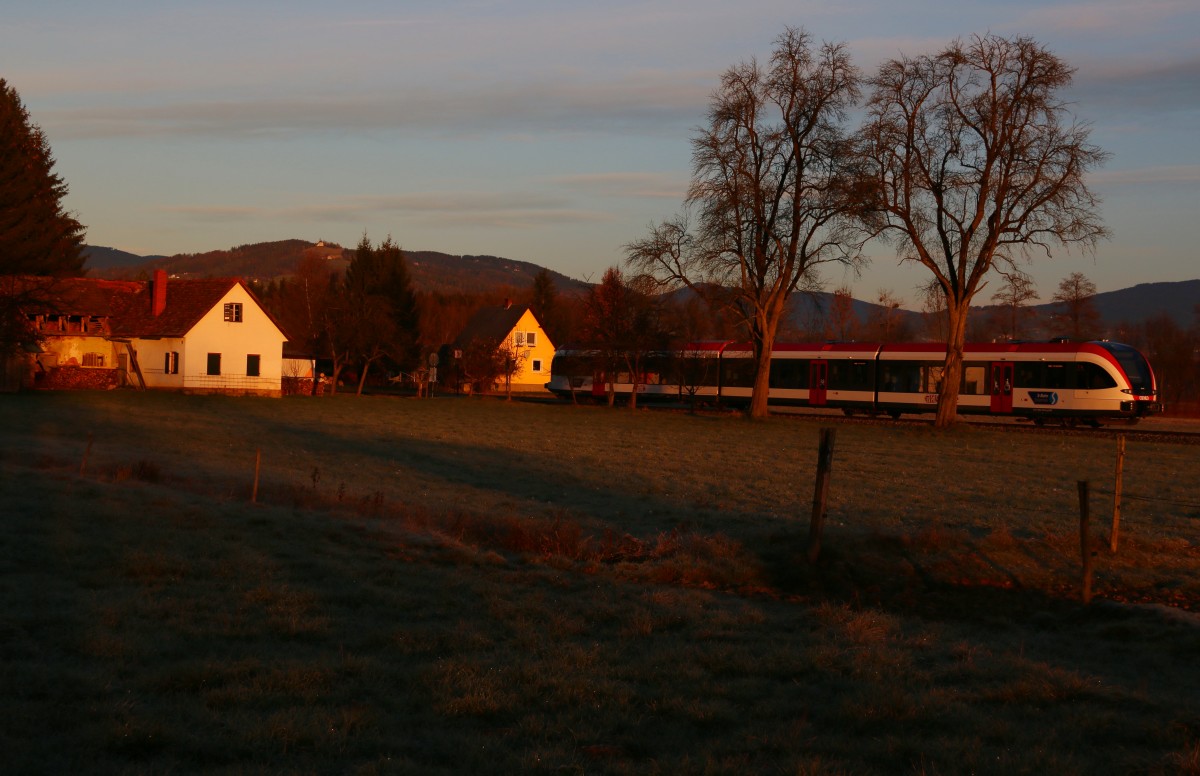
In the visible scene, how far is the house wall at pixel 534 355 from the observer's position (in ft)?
311

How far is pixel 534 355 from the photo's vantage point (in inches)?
3868

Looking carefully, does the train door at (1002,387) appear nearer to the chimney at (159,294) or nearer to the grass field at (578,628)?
the grass field at (578,628)

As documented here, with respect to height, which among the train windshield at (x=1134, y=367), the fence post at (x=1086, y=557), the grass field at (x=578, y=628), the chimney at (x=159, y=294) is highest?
the chimney at (x=159, y=294)

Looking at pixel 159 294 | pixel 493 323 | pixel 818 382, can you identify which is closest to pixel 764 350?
pixel 818 382

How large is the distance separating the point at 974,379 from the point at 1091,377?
5.23 meters

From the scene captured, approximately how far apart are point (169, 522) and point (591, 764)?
9.56m

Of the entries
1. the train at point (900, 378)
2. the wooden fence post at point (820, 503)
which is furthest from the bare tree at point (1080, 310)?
the wooden fence post at point (820, 503)

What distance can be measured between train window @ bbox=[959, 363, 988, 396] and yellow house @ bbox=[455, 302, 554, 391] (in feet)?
168

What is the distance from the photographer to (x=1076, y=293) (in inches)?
3140

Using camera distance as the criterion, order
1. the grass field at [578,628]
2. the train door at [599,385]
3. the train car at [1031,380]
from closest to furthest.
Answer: the grass field at [578,628], the train car at [1031,380], the train door at [599,385]

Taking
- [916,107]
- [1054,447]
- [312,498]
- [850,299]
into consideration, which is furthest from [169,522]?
[850,299]

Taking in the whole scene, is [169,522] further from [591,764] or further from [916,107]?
[916,107]

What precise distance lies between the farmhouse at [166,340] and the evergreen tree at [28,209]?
3.31 meters

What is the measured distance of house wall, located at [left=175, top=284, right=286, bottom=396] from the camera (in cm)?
5991
